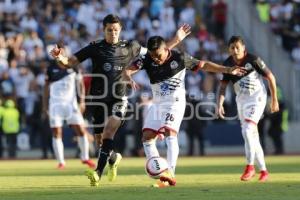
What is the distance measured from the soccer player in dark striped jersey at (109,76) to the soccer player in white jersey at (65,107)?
6.25 metres

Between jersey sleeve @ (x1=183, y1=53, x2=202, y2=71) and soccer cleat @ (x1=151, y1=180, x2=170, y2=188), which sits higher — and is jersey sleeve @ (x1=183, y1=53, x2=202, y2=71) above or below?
above

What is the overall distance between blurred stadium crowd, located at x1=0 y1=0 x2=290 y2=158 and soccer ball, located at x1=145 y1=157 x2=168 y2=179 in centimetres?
1435

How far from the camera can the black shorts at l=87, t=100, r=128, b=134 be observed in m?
16.0

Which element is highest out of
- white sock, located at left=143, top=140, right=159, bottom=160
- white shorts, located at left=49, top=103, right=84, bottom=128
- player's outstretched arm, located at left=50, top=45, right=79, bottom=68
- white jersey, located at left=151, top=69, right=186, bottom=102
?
player's outstretched arm, located at left=50, top=45, right=79, bottom=68

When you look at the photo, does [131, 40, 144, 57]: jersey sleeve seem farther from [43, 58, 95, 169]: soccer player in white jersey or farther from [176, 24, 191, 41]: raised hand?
[43, 58, 95, 169]: soccer player in white jersey

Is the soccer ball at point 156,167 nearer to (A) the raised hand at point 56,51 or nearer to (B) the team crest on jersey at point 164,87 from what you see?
(B) the team crest on jersey at point 164,87

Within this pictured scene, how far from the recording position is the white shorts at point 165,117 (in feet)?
51.9

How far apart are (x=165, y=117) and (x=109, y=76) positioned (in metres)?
1.20

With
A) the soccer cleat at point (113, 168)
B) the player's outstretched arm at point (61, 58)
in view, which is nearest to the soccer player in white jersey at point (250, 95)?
the soccer cleat at point (113, 168)

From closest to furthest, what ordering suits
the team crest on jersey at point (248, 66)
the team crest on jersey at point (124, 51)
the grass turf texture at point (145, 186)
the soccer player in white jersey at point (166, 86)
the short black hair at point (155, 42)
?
the grass turf texture at point (145, 186) < the short black hair at point (155, 42) < the soccer player in white jersey at point (166, 86) < the team crest on jersey at point (124, 51) < the team crest on jersey at point (248, 66)

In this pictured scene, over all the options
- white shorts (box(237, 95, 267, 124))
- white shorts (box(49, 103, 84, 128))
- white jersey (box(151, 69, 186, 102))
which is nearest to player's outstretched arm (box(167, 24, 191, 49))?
white jersey (box(151, 69, 186, 102))

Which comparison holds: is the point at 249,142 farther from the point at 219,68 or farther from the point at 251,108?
the point at 219,68

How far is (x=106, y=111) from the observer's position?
53.1 feet

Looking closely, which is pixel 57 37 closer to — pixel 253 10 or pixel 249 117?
pixel 253 10
